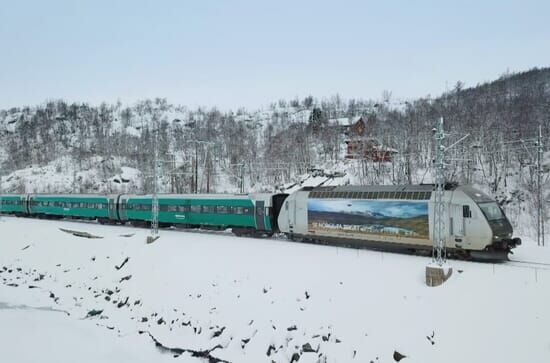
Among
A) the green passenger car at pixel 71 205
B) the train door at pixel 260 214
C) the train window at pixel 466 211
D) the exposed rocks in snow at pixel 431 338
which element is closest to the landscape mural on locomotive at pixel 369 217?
the train window at pixel 466 211

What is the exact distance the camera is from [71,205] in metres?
45.4

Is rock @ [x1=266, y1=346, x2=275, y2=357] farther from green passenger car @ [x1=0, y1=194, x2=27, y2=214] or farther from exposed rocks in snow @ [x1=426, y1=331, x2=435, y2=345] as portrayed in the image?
green passenger car @ [x1=0, y1=194, x2=27, y2=214]

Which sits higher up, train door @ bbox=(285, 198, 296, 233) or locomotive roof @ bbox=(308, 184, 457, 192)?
locomotive roof @ bbox=(308, 184, 457, 192)

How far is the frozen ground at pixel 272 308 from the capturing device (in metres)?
13.9

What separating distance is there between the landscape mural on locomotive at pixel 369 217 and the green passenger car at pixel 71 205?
954 inches

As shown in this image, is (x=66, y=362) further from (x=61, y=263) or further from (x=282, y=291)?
(x=61, y=263)

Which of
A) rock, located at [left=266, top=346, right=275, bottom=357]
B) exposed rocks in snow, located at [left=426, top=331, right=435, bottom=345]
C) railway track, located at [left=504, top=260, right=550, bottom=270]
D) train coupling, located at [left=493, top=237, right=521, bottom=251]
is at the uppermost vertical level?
train coupling, located at [left=493, top=237, right=521, bottom=251]

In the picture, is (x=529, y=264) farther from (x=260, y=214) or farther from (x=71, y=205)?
(x=71, y=205)

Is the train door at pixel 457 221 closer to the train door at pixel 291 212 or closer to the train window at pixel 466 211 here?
the train window at pixel 466 211

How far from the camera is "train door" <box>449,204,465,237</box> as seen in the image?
19297 millimetres

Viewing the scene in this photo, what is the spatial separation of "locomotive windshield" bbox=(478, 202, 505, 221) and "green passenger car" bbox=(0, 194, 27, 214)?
51615mm

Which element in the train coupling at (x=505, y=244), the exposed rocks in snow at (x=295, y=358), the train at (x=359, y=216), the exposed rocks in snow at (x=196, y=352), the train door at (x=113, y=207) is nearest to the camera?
the exposed rocks in snow at (x=295, y=358)

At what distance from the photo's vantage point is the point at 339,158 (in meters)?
72.4

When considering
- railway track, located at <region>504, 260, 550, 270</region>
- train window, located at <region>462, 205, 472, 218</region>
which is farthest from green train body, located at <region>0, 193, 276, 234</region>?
railway track, located at <region>504, 260, 550, 270</region>
